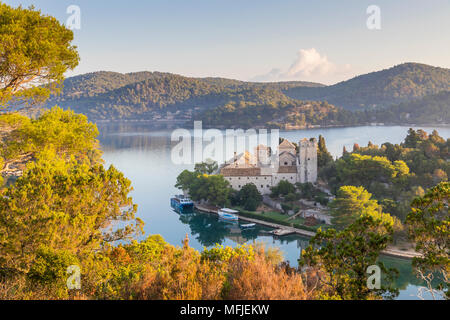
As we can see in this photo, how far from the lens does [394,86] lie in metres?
137

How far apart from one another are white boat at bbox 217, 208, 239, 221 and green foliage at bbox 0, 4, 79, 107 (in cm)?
2176

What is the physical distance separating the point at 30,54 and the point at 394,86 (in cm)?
14690

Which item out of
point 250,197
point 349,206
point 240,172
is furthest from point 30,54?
point 240,172

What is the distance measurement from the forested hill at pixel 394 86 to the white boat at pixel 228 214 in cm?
11896

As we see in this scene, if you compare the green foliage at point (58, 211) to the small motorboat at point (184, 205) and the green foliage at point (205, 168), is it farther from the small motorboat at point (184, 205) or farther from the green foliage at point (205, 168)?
the green foliage at point (205, 168)

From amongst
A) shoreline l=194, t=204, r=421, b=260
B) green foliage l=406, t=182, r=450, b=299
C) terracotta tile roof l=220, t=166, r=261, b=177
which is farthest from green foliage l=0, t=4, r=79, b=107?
terracotta tile roof l=220, t=166, r=261, b=177

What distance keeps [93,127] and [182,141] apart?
75.4 m

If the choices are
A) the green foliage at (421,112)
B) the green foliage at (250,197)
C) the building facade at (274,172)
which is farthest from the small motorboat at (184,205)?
the green foliage at (421,112)

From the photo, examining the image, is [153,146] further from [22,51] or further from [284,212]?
[22,51]

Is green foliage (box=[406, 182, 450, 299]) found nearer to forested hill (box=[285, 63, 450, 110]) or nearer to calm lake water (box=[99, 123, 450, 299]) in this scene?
calm lake water (box=[99, 123, 450, 299])

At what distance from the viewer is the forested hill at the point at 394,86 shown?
135 metres

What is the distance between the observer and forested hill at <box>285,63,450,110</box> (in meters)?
135

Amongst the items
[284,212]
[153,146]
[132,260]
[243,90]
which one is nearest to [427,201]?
[132,260]

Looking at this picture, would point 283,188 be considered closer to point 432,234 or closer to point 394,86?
point 432,234
